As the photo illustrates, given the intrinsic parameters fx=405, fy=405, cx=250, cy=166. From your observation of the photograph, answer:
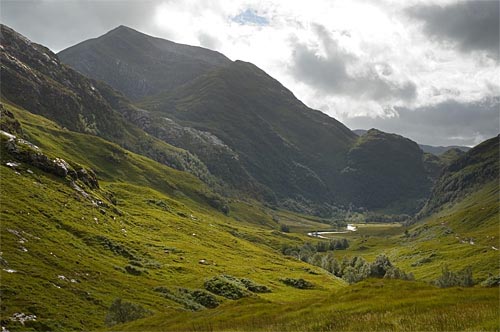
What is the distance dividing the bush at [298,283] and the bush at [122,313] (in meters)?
78.9

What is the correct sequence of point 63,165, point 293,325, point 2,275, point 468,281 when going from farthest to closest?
point 468,281, point 63,165, point 2,275, point 293,325

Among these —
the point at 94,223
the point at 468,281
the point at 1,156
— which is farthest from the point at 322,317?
the point at 468,281

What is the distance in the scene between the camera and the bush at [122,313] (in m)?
57.2

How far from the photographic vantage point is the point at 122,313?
5847 cm

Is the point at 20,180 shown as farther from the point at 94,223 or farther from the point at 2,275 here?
the point at 2,275

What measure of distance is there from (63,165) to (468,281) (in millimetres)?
142015

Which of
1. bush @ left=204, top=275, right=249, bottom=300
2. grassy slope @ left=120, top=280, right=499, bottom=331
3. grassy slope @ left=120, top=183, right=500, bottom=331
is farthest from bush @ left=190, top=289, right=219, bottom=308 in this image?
grassy slope @ left=120, top=280, right=499, bottom=331

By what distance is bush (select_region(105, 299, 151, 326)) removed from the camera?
57.2 meters

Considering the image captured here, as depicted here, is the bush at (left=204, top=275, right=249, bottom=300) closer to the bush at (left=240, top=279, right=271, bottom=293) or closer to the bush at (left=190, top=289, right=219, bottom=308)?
the bush at (left=190, top=289, right=219, bottom=308)

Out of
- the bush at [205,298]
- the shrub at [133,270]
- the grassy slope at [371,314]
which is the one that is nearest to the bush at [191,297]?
the bush at [205,298]

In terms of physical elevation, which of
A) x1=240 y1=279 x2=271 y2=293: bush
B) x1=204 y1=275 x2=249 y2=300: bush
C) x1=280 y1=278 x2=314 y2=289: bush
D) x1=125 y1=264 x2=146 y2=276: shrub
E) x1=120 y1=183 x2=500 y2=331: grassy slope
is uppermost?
x1=120 y1=183 x2=500 y2=331: grassy slope

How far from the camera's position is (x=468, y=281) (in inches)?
5679

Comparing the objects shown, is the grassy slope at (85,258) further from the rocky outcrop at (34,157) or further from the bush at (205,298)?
the bush at (205,298)

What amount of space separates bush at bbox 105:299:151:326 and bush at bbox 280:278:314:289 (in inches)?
3105
